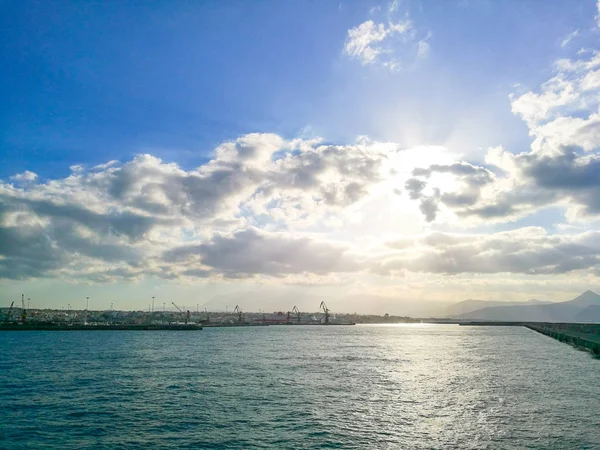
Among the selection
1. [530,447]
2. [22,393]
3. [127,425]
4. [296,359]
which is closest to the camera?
[530,447]

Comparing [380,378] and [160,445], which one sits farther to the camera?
[380,378]

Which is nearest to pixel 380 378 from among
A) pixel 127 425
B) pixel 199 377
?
pixel 199 377

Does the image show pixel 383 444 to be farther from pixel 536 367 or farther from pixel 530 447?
pixel 536 367

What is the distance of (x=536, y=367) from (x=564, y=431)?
4991cm

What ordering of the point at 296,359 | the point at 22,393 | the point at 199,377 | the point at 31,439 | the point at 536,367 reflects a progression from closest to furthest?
1. the point at 31,439
2. the point at 22,393
3. the point at 199,377
4. the point at 536,367
5. the point at 296,359

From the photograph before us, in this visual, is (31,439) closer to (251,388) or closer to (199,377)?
(251,388)

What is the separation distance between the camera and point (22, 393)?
52.4m

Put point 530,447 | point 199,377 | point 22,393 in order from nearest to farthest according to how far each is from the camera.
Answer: point 530,447 < point 22,393 < point 199,377

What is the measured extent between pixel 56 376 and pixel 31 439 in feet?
121

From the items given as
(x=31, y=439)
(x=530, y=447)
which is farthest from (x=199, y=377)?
(x=530, y=447)

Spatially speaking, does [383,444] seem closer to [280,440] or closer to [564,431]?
[280,440]

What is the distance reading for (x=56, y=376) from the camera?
66062 millimetres

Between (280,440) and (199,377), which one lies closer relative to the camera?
(280,440)

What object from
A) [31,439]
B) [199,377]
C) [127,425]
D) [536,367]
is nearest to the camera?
[31,439]
